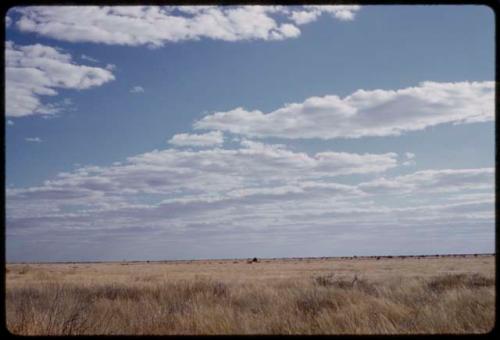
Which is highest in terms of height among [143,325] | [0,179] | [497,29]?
[497,29]

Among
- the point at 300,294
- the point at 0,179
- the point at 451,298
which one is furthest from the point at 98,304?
the point at 0,179

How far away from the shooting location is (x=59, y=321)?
23.9 feet

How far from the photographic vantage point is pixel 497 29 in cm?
303

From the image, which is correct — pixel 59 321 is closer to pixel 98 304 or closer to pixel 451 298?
pixel 98 304

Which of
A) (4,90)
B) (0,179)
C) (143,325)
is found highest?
(4,90)

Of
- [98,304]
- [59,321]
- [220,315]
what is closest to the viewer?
[59,321]

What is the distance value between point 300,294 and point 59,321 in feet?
17.2

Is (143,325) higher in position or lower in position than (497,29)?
lower

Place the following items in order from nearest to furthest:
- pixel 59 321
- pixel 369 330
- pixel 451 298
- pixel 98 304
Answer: pixel 369 330, pixel 59 321, pixel 451 298, pixel 98 304

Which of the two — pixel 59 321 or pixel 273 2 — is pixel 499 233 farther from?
pixel 59 321

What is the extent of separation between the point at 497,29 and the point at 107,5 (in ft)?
7.41

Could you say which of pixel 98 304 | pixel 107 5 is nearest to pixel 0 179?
pixel 107 5

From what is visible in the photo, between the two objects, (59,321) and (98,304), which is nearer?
(59,321)

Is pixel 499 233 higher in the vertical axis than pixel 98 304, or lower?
higher
